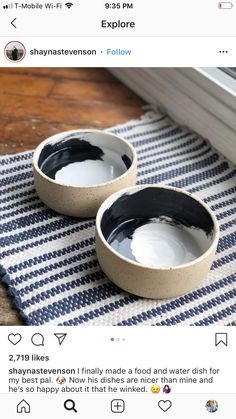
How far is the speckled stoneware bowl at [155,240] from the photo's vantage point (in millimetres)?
684

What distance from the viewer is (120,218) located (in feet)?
2.56

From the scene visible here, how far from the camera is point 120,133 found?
0.99 metres

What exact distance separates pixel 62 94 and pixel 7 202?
0.94 ft

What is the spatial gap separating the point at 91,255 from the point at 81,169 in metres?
0.14
